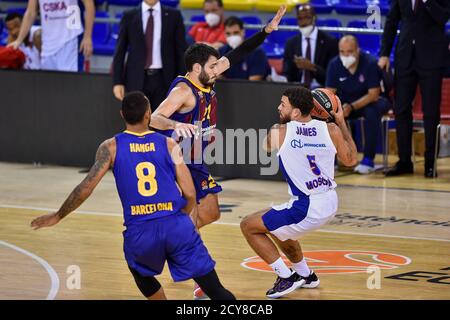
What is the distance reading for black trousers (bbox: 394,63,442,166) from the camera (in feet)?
44.9

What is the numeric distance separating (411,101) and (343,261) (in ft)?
16.7

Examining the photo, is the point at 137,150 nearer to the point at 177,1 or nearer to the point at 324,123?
the point at 324,123

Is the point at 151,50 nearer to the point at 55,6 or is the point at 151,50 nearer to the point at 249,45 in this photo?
the point at 55,6

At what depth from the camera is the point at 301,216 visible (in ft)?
26.1

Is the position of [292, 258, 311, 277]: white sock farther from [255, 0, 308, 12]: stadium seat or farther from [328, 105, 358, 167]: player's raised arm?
[255, 0, 308, 12]: stadium seat

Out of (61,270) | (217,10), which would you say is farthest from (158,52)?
(61,270)

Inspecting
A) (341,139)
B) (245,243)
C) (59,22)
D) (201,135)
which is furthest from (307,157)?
(59,22)

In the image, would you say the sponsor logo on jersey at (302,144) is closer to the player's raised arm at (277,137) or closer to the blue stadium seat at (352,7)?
the player's raised arm at (277,137)

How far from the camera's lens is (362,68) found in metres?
14.2

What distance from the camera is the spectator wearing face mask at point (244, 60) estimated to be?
14648 millimetres

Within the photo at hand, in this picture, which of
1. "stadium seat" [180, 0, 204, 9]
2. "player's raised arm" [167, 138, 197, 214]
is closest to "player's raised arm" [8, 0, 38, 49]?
"stadium seat" [180, 0, 204, 9]

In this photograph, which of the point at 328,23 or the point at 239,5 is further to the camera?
the point at 239,5

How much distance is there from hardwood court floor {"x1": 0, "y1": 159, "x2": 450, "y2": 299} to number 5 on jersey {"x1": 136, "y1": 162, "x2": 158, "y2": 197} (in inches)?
54.3

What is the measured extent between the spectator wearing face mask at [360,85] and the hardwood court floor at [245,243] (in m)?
Answer: 0.45
